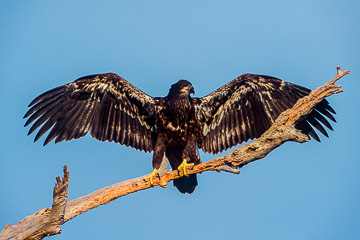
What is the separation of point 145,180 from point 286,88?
3.95 m

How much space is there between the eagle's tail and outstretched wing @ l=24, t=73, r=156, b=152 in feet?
3.69

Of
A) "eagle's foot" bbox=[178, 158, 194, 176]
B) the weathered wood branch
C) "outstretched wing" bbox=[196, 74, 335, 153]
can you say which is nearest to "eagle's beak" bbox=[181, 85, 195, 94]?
"outstretched wing" bbox=[196, 74, 335, 153]

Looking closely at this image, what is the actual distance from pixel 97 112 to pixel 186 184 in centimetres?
275

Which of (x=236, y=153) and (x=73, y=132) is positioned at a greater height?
(x=73, y=132)

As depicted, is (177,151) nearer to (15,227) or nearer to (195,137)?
(195,137)

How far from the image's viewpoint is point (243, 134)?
948 cm

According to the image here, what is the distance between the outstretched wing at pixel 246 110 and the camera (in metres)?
9.09

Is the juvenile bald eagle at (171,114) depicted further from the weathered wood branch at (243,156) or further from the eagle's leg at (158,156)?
the weathered wood branch at (243,156)

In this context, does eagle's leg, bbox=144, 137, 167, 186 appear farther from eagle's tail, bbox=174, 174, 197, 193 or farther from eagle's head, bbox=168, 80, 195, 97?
eagle's head, bbox=168, 80, 195, 97

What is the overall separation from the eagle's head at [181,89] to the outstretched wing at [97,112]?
0.68 m

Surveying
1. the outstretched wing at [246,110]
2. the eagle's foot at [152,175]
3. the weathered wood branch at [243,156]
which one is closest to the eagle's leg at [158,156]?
the eagle's foot at [152,175]

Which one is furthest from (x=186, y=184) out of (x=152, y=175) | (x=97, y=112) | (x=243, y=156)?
(x=97, y=112)

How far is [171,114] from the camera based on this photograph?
8.71 metres

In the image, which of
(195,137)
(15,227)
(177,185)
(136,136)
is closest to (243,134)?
(195,137)
